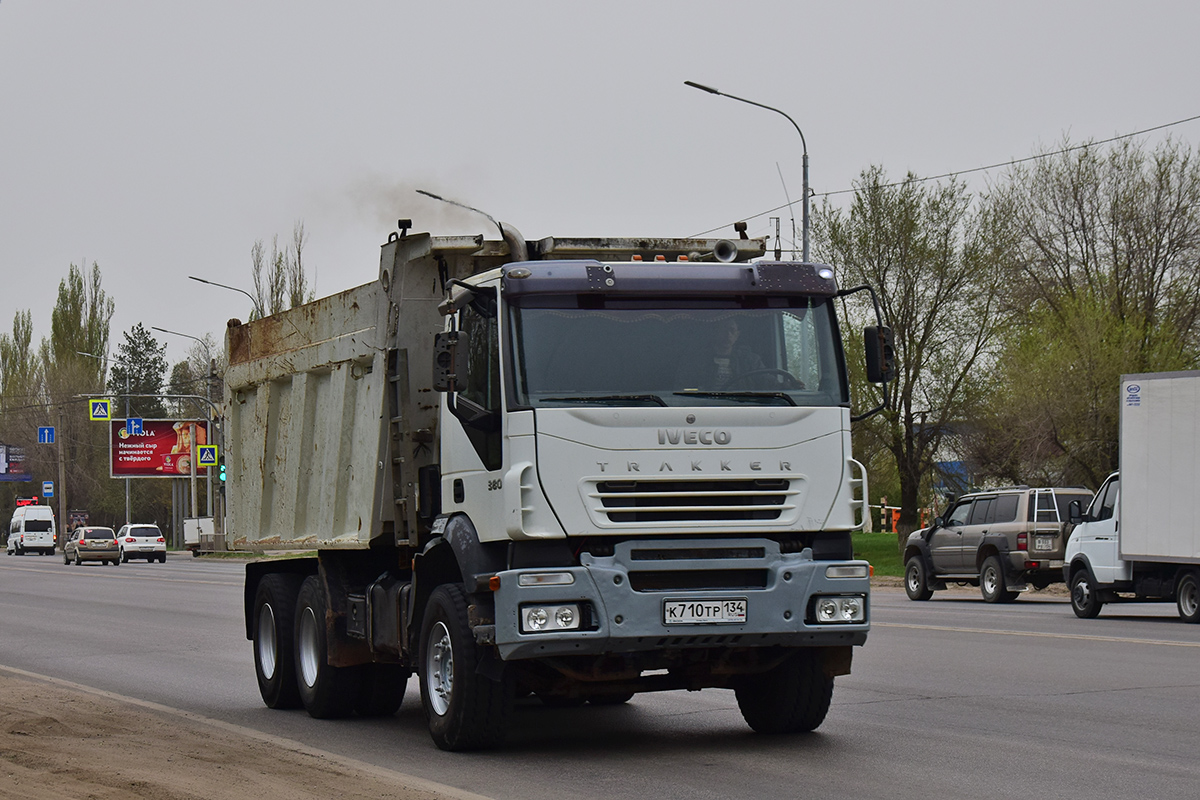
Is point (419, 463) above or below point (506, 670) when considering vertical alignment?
above

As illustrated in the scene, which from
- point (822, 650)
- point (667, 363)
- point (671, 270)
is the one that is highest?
point (671, 270)

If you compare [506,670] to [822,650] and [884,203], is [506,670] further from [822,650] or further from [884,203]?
[884,203]

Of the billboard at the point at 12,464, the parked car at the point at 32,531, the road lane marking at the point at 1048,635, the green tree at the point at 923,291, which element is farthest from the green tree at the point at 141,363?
the road lane marking at the point at 1048,635

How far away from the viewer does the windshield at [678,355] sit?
916cm

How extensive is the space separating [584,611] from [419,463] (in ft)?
7.31

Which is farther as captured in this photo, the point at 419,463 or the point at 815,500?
the point at 419,463

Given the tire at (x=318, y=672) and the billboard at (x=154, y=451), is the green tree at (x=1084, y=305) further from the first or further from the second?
the billboard at (x=154, y=451)

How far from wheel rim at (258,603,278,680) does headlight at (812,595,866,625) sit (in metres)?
5.22

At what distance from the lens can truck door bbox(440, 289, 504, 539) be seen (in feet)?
30.3

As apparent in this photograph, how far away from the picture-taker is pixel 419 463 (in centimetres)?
1066

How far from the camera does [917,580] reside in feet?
95.9

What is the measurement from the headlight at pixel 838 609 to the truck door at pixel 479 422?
1.94 m

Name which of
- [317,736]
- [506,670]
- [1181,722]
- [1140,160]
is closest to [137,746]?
[317,736]

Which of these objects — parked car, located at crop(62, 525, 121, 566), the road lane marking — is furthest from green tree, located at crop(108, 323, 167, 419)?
the road lane marking
